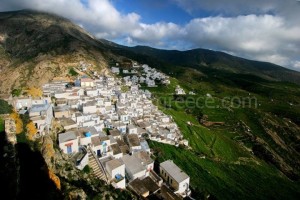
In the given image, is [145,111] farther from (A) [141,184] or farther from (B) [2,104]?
(B) [2,104]

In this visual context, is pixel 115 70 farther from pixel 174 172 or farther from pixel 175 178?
pixel 175 178

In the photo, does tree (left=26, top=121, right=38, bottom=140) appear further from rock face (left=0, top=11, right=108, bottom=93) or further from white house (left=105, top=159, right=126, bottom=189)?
rock face (left=0, top=11, right=108, bottom=93)

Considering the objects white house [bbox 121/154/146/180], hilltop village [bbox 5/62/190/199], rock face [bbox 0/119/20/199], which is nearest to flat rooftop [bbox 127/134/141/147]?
hilltop village [bbox 5/62/190/199]

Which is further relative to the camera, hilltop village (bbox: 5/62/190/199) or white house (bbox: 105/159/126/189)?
hilltop village (bbox: 5/62/190/199)

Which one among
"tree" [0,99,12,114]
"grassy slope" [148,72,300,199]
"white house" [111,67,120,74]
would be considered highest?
"white house" [111,67,120,74]

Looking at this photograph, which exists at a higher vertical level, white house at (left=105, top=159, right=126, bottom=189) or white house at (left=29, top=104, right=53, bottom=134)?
white house at (left=29, top=104, right=53, bottom=134)

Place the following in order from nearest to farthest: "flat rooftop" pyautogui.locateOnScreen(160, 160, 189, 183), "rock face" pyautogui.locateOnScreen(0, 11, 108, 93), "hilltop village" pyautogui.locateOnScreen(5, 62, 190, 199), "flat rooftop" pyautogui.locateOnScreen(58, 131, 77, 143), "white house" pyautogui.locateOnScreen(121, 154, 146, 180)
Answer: "flat rooftop" pyautogui.locateOnScreen(58, 131, 77, 143) → "hilltop village" pyautogui.locateOnScreen(5, 62, 190, 199) → "white house" pyautogui.locateOnScreen(121, 154, 146, 180) → "flat rooftop" pyautogui.locateOnScreen(160, 160, 189, 183) → "rock face" pyautogui.locateOnScreen(0, 11, 108, 93)

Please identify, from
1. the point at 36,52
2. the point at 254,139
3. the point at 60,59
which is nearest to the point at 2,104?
the point at 254,139
